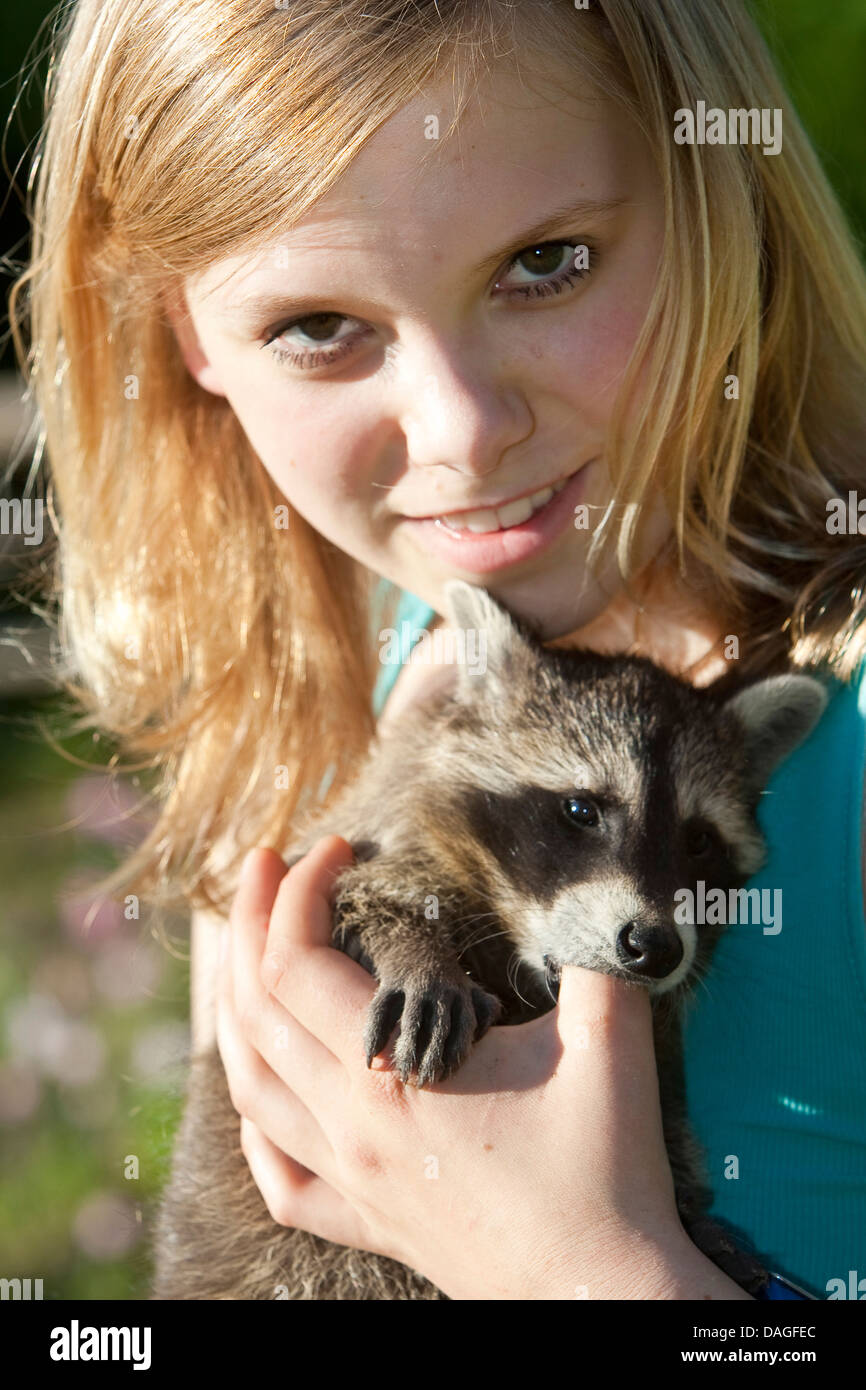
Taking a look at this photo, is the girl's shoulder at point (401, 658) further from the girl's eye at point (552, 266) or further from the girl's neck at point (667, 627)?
the girl's eye at point (552, 266)

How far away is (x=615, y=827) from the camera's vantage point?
2785 millimetres

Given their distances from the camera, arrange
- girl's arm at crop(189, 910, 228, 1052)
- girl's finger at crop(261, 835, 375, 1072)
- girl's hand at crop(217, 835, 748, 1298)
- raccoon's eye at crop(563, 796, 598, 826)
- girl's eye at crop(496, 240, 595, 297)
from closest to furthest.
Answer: girl's hand at crop(217, 835, 748, 1298)
girl's eye at crop(496, 240, 595, 297)
girl's finger at crop(261, 835, 375, 1072)
raccoon's eye at crop(563, 796, 598, 826)
girl's arm at crop(189, 910, 228, 1052)

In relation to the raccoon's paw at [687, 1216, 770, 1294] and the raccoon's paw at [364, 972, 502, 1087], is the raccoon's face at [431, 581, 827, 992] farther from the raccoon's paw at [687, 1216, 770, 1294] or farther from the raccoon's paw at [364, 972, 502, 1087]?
the raccoon's paw at [687, 1216, 770, 1294]

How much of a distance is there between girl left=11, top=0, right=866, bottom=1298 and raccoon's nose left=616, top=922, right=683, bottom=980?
0.22 ft

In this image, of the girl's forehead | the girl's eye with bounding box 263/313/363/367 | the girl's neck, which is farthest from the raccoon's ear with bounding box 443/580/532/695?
the girl's forehead

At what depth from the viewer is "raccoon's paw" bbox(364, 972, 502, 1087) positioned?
2.51 m

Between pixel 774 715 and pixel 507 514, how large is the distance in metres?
0.74

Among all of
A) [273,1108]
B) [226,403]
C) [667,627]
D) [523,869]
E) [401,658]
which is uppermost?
[226,403]

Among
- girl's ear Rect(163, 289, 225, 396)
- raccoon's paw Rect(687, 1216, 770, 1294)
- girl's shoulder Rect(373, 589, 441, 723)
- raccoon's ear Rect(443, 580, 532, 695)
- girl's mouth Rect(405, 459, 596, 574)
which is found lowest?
raccoon's paw Rect(687, 1216, 770, 1294)

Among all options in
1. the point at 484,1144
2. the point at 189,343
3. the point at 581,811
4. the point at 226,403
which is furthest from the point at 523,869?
the point at 226,403

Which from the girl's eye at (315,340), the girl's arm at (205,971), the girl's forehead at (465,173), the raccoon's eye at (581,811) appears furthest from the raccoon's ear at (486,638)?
the girl's arm at (205,971)

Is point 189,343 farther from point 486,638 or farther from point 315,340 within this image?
point 486,638
